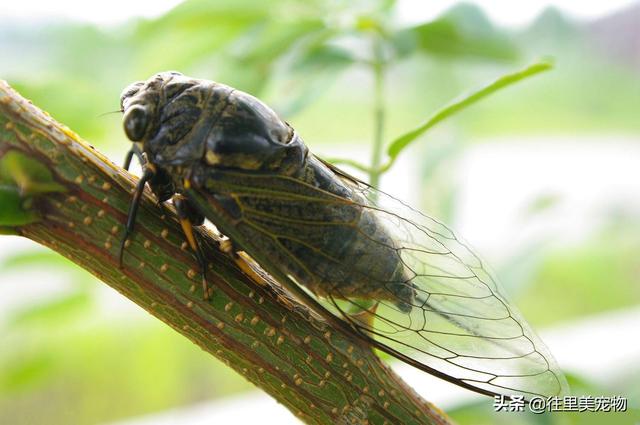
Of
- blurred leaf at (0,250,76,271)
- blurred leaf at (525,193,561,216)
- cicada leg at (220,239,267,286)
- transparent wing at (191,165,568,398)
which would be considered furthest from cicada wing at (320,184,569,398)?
blurred leaf at (0,250,76,271)

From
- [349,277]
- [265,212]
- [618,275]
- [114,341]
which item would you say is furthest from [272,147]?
[618,275]

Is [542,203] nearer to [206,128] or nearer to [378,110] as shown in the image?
[378,110]

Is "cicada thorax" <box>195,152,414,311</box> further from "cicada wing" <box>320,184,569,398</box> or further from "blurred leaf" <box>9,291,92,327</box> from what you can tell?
"blurred leaf" <box>9,291,92,327</box>

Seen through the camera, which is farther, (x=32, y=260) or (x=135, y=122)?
(x=32, y=260)

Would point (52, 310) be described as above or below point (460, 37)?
below

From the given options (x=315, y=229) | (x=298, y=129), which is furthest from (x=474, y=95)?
(x=298, y=129)
